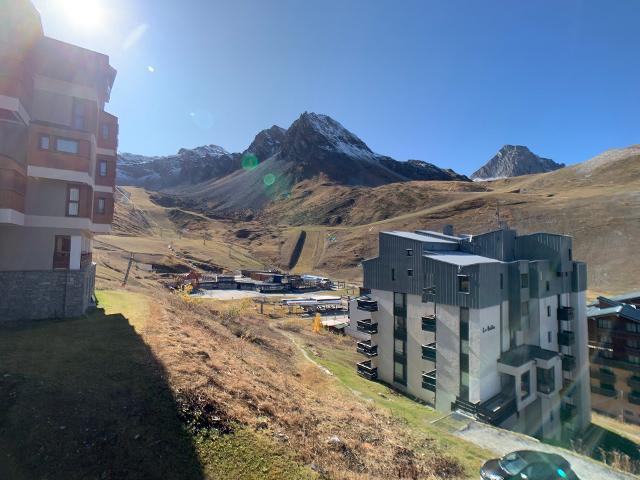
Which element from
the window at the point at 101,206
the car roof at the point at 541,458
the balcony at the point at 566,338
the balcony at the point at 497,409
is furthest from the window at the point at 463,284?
the window at the point at 101,206

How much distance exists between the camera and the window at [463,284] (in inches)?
1064

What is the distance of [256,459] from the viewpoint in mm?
11141

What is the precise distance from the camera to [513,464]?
15.0 meters

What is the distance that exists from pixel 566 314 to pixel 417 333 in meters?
16.6

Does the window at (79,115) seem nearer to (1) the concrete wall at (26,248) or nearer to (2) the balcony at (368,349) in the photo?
(1) the concrete wall at (26,248)

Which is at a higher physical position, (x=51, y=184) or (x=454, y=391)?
(x=51, y=184)

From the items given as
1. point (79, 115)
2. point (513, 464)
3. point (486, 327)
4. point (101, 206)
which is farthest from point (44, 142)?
point (486, 327)

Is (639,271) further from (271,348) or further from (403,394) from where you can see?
(271,348)

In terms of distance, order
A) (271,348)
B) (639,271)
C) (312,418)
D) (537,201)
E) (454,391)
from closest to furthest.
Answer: (312,418), (454,391), (271,348), (639,271), (537,201)

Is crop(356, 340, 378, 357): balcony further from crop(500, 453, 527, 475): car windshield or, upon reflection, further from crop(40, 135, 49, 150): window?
crop(40, 135, 49, 150): window

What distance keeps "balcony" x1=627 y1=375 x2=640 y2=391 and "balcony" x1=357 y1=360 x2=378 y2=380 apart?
28.8 m

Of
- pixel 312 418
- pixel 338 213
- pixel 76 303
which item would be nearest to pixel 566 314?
pixel 312 418

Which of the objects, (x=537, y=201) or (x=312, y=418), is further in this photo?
(x=537, y=201)

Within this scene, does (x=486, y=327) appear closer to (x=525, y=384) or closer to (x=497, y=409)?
(x=497, y=409)
